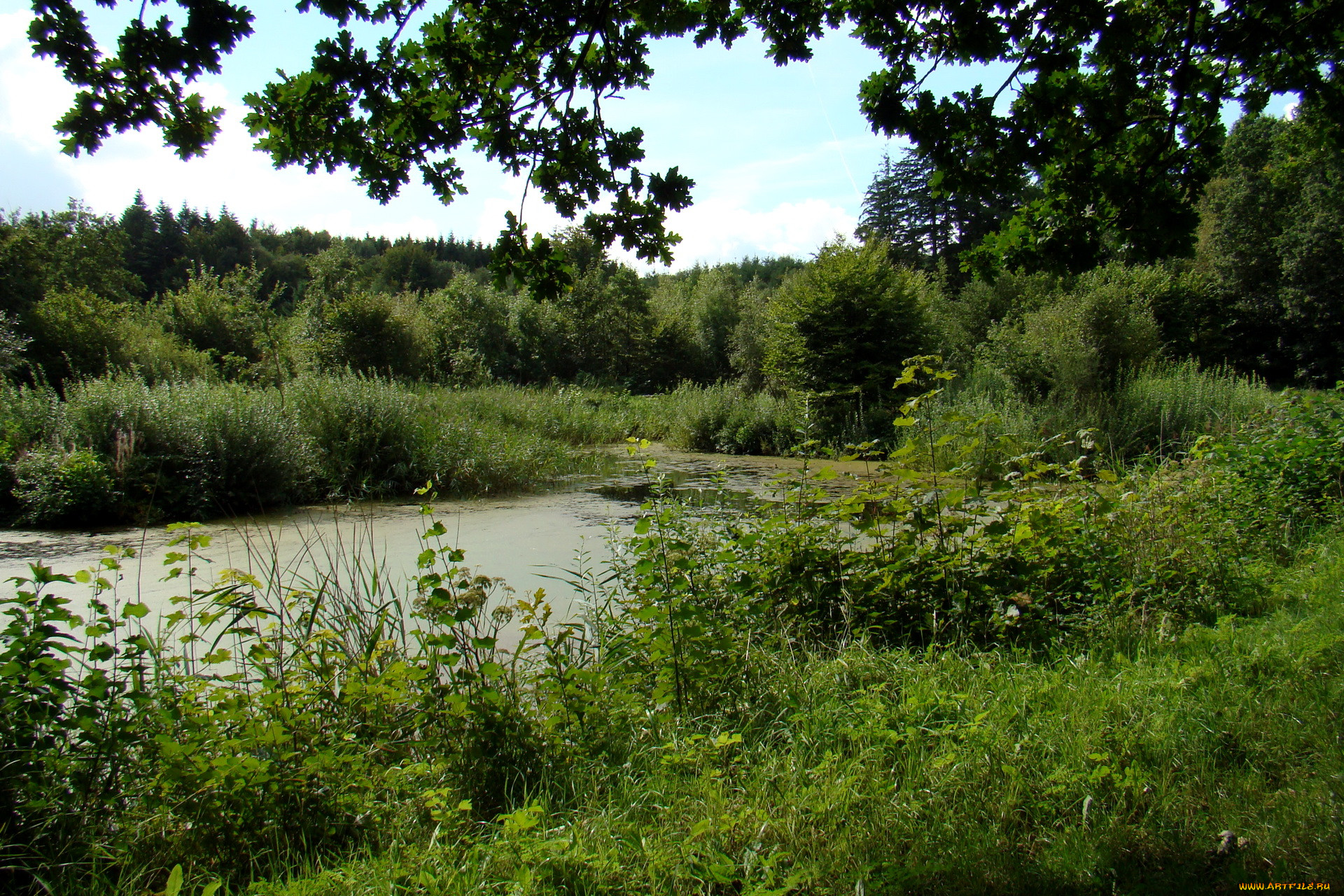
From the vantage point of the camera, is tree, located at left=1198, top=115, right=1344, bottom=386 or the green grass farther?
tree, located at left=1198, top=115, right=1344, bottom=386

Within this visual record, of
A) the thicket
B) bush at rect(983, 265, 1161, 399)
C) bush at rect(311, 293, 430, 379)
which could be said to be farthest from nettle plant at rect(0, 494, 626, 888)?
bush at rect(311, 293, 430, 379)

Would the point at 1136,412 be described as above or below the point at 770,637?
above

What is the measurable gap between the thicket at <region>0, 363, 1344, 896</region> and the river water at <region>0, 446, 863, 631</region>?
0.59 m

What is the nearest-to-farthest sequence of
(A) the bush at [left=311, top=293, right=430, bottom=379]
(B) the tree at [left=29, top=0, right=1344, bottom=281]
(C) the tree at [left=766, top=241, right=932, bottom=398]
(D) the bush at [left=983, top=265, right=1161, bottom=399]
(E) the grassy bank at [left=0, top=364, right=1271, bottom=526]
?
1. (B) the tree at [left=29, top=0, right=1344, bottom=281]
2. (E) the grassy bank at [left=0, top=364, right=1271, bottom=526]
3. (D) the bush at [left=983, top=265, right=1161, bottom=399]
4. (C) the tree at [left=766, top=241, right=932, bottom=398]
5. (A) the bush at [left=311, top=293, right=430, bottom=379]

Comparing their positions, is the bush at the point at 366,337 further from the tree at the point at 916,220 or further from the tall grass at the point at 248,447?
the tree at the point at 916,220

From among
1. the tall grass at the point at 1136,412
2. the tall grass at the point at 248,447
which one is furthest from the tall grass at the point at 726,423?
the tall grass at the point at 248,447

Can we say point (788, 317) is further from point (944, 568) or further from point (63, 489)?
point (63, 489)

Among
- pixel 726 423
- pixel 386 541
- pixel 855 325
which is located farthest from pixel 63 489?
pixel 855 325

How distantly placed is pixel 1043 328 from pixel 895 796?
1104 cm

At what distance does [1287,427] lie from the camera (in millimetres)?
4172

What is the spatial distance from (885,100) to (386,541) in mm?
4067

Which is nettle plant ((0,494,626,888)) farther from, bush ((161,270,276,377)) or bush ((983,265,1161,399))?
bush ((161,270,276,377))

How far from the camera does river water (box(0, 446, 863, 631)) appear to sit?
346 centimetres

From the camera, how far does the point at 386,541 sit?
462cm
